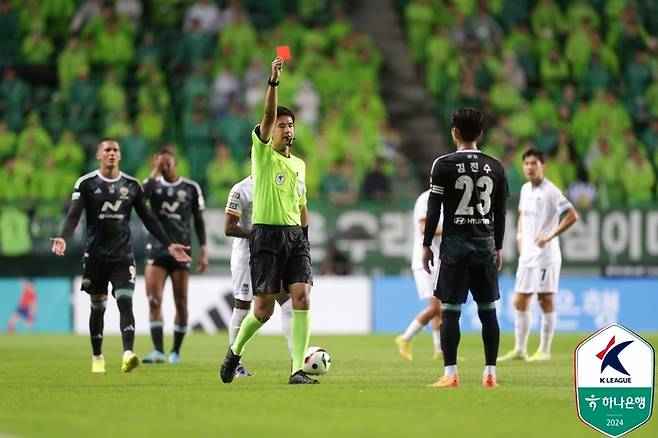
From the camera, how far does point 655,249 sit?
2619cm

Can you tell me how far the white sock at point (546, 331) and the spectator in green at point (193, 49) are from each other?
43.9 ft

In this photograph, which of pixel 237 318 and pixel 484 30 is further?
pixel 484 30

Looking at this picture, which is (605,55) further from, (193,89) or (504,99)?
(193,89)

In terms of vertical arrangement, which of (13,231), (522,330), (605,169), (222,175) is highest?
(605,169)

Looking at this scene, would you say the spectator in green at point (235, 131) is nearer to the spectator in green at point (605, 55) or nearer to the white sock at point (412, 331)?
the spectator in green at point (605, 55)

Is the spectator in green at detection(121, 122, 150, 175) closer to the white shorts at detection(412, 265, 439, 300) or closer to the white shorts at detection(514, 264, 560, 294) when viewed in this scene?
the white shorts at detection(412, 265, 439, 300)

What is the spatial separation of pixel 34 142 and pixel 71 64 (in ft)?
8.59

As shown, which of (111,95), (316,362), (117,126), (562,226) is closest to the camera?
(316,362)

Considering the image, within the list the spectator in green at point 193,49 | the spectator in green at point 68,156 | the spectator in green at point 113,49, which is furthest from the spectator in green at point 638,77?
the spectator in green at point 68,156

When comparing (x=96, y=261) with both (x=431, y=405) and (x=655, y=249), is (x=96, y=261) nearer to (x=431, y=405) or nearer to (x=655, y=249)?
(x=431, y=405)

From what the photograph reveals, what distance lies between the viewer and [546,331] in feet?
58.6

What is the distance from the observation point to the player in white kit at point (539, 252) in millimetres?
17734

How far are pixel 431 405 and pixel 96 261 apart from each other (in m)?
5.48

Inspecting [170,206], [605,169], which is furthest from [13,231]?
[605,169]
